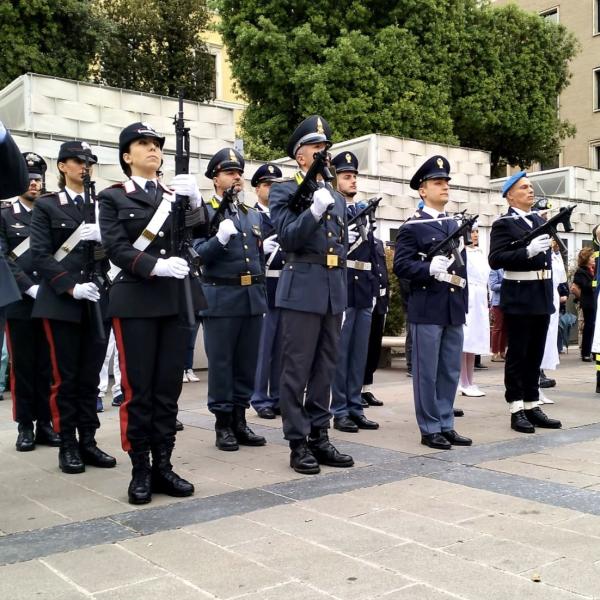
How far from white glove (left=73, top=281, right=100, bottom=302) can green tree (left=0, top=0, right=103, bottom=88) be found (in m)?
22.2

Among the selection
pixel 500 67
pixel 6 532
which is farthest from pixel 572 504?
pixel 500 67

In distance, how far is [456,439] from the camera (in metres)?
5.78

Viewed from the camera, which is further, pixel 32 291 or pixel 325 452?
pixel 32 291

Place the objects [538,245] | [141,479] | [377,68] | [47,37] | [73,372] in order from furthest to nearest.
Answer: [47,37] → [377,68] → [538,245] → [73,372] → [141,479]

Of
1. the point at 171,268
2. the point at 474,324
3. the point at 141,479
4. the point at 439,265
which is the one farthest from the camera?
the point at 474,324

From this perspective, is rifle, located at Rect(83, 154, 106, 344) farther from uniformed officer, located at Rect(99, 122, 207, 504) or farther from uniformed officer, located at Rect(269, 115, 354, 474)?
uniformed officer, located at Rect(269, 115, 354, 474)

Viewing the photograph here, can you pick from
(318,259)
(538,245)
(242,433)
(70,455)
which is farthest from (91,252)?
(538,245)

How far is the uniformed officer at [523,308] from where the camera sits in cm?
635

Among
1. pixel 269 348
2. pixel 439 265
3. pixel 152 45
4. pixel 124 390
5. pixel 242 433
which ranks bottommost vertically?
pixel 242 433

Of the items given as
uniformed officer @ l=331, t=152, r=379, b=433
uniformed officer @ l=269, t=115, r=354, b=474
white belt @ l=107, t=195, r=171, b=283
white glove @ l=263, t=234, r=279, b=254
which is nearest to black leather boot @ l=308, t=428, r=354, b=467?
uniformed officer @ l=269, t=115, r=354, b=474

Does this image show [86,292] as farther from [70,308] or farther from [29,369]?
[29,369]

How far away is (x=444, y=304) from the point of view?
580cm

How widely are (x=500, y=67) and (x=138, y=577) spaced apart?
28.9 metres

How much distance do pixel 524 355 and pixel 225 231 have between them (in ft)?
8.72
